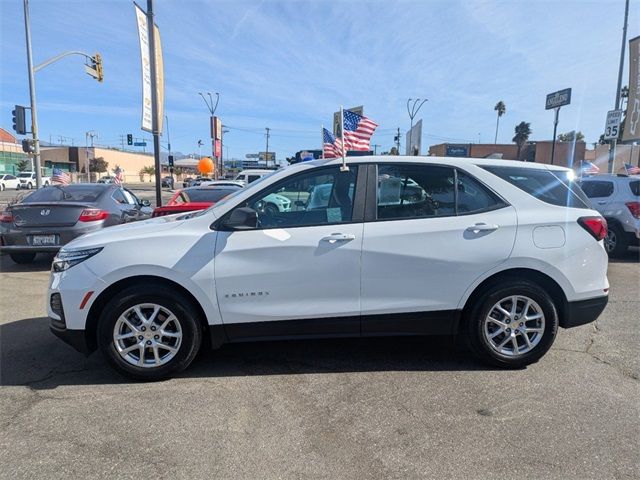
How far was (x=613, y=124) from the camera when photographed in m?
18.2

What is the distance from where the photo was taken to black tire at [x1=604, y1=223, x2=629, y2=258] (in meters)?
8.97

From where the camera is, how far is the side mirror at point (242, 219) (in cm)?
352

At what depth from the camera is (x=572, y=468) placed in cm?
259

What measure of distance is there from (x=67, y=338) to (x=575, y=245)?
419cm

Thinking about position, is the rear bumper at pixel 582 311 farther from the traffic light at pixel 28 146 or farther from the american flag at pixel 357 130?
the traffic light at pixel 28 146

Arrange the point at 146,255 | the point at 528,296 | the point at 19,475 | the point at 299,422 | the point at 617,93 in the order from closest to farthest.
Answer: the point at 19,475 < the point at 299,422 < the point at 146,255 < the point at 528,296 < the point at 617,93

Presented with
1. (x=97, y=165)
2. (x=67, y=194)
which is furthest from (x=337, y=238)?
(x=97, y=165)

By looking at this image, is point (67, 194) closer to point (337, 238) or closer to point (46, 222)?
point (46, 222)

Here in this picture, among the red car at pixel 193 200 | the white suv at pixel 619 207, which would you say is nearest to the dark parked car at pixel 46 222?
the red car at pixel 193 200

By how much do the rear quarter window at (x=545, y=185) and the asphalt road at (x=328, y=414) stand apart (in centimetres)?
143

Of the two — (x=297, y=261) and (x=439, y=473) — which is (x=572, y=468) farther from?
(x=297, y=261)

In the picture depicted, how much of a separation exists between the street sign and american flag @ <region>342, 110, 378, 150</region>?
107 feet

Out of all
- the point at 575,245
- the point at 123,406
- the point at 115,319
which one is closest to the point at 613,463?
the point at 575,245

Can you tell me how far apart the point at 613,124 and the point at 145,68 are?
17574 millimetres
